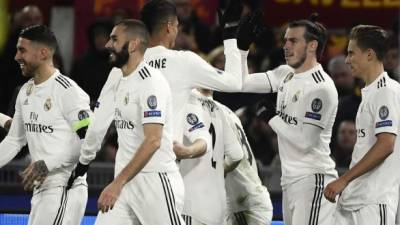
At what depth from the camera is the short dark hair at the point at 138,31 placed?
875 centimetres

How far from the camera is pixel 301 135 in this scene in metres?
9.45

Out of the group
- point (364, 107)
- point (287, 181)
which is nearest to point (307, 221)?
point (287, 181)

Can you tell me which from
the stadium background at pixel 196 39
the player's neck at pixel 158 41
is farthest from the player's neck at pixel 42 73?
the stadium background at pixel 196 39

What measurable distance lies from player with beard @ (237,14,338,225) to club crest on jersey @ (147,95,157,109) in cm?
126

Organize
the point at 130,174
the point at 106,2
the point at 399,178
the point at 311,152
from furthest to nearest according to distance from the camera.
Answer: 1. the point at 106,2
2. the point at 311,152
3. the point at 399,178
4. the point at 130,174

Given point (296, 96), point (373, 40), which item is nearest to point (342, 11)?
point (296, 96)

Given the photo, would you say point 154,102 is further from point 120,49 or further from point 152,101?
point 120,49

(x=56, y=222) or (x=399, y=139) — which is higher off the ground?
(x=399, y=139)

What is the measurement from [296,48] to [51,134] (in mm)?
1684

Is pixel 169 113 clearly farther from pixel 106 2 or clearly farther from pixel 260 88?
pixel 106 2

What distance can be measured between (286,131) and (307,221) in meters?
0.60

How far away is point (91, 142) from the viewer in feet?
29.9

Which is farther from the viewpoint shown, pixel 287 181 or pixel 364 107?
pixel 287 181

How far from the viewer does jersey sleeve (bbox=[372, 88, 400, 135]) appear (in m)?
8.73
